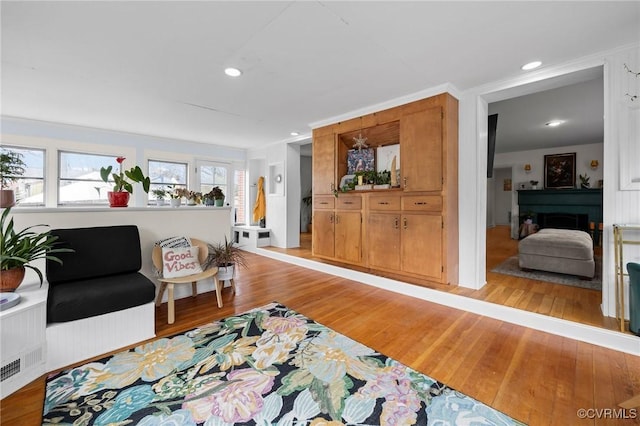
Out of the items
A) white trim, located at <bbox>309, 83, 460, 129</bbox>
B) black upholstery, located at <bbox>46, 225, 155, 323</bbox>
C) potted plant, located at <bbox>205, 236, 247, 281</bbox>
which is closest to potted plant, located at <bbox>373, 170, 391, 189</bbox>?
white trim, located at <bbox>309, 83, 460, 129</bbox>

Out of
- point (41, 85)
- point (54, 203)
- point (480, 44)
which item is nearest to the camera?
point (480, 44)

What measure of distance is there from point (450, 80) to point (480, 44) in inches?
27.5

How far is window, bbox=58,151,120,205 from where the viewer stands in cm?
478

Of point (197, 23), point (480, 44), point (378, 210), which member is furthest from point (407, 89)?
point (197, 23)

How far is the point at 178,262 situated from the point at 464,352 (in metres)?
2.68

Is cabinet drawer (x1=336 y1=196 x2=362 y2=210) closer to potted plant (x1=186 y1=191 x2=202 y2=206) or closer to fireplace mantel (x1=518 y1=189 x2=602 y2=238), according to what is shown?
potted plant (x1=186 y1=191 x2=202 y2=206)

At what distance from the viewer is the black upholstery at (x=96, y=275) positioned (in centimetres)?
188

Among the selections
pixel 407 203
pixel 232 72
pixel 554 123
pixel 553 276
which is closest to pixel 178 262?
pixel 232 72

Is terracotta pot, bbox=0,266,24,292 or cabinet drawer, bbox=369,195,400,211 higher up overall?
cabinet drawer, bbox=369,195,400,211

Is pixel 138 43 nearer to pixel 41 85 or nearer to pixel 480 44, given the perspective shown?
pixel 41 85

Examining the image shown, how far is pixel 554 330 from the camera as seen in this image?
7.59 ft

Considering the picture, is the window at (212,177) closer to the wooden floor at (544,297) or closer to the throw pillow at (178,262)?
the throw pillow at (178,262)

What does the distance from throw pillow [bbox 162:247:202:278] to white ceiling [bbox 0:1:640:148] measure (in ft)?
6.24

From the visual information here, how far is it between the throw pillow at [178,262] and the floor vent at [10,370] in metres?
1.06
